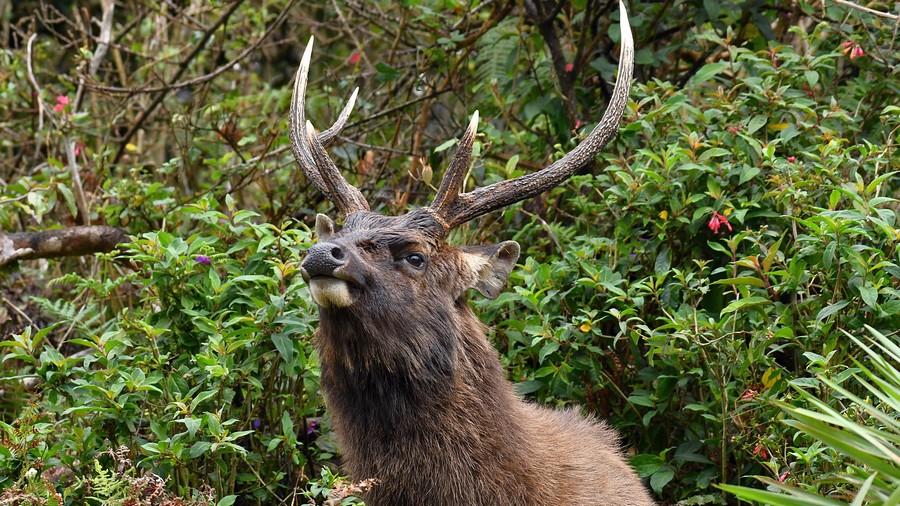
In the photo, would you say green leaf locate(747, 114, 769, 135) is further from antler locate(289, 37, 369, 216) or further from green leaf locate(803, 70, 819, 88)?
antler locate(289, 37, 369, 216)

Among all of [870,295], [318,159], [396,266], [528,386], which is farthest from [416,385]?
[870,295]

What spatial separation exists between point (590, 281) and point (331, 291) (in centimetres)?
161

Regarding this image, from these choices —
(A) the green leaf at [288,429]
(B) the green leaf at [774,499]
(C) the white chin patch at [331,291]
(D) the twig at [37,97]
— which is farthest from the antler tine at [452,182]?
(D) the twig at [37,97]

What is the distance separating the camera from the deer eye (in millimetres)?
4148

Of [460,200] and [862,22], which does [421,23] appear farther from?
[460,200]

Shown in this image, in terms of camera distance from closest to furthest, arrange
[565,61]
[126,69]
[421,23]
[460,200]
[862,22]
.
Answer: [460,200] < [862,22] < [565,61] < [421,23] < [126,69]

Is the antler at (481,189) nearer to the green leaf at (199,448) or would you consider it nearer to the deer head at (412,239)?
the deer head at (412,239)

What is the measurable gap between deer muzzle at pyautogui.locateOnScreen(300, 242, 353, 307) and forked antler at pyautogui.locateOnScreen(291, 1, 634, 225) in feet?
2.03

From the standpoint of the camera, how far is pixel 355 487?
373 centimetres

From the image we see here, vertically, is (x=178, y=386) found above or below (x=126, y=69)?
below

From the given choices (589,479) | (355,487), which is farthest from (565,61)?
(355,487)

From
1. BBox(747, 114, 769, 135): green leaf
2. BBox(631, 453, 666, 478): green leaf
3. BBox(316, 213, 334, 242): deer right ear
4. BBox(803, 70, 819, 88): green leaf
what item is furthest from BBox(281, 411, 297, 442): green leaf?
BBox(803, 70, 819, 88): green leaf

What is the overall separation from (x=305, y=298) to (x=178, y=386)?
678 millimetres

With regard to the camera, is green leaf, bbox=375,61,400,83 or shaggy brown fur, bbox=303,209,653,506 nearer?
shaggy brown fur, bbox=303,209,653,506
